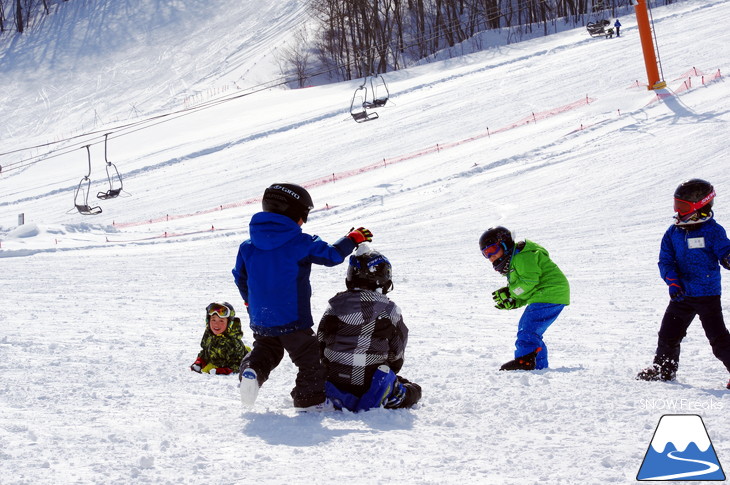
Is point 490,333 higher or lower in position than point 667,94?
lower

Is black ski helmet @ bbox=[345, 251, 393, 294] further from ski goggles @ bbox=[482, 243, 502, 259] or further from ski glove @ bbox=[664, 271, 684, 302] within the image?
ski glove @ bbox=[664, 271, 684, 302]

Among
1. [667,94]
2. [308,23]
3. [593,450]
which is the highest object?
[308,23]

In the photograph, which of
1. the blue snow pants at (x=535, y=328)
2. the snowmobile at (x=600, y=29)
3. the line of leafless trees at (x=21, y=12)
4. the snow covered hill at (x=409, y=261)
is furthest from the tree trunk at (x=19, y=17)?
the blue snow pants at (x=535, y=328)

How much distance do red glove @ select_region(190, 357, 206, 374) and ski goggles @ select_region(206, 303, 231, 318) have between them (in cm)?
40

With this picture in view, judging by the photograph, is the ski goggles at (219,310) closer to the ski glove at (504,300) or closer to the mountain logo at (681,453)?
the ski glove at (504,300)

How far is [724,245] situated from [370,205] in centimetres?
1363

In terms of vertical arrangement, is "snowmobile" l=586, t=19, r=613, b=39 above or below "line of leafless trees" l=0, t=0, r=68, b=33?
below

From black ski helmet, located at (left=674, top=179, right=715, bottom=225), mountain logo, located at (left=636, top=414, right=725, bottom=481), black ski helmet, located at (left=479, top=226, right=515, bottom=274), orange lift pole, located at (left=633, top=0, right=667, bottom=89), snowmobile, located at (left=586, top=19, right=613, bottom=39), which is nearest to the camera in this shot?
mountain logo, located at (left=636, top=414, right=725, bottom=481)

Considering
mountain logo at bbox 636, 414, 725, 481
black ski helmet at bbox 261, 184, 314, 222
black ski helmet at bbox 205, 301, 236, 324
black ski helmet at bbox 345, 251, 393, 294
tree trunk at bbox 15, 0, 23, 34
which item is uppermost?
tree trunk at bbox 15, 0, 23, 34

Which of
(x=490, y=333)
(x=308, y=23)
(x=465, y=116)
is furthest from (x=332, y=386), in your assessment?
(x=308, y=23)

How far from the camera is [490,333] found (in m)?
7.91

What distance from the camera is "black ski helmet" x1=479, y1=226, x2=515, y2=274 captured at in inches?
233

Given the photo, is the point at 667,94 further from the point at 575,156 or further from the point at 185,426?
the point at 185,426

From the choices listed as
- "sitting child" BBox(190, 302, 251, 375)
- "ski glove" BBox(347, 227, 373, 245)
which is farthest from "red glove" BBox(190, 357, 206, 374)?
"ski glove" BBox(347, 227, 373, 245)
